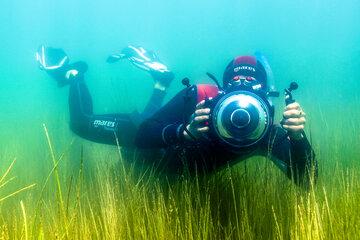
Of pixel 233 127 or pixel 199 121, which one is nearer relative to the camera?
pixel 233 127

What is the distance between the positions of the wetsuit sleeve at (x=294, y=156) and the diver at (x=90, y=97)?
5.43 feet

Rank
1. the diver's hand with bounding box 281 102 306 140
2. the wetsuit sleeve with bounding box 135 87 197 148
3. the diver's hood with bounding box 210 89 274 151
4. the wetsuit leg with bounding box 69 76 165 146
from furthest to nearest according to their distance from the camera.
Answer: the wetsuit leg with bounding box 69 76 165 146, the wetsuit sleeve with bounding box 135 87 197 148, the diver's hand with bounding box 281 102 306 140, the diver's hood with bounding box 210 89 274 151

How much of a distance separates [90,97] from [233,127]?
13.3ft

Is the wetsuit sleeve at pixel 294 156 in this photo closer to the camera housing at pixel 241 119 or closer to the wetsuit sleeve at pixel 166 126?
the camera housing at pixel 241 119

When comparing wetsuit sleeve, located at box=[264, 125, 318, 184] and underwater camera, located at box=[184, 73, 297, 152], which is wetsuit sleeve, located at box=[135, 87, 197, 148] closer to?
underwater camera, located at box=[184, 73, 297, 152]

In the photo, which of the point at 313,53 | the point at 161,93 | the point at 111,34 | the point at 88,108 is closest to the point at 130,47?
the point at 161,93

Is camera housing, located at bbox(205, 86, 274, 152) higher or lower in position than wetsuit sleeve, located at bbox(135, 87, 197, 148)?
higher

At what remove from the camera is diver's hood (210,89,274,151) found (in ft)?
7.77

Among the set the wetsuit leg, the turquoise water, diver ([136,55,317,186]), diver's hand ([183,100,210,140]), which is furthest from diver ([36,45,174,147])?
the turquoise water

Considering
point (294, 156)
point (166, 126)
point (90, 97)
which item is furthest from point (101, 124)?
point (294, 156)

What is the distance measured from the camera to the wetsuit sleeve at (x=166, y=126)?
125 inches

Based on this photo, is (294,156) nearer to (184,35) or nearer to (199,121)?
(199,121)

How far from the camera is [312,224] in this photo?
1896 millimetres

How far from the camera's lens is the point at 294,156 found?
291 cm
